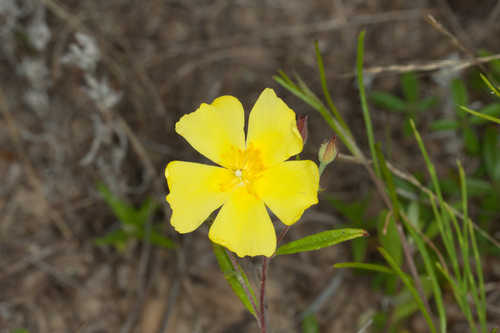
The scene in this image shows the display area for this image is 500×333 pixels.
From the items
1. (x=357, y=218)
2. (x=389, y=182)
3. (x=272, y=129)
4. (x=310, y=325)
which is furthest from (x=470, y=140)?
(x=272, y=129)

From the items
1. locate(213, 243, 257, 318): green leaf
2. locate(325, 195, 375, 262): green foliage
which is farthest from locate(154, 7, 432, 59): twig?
locate(213, 243, 257, 318): green leaf

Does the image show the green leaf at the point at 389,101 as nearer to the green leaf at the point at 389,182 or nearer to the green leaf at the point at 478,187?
the green leaf at the point at 478,187

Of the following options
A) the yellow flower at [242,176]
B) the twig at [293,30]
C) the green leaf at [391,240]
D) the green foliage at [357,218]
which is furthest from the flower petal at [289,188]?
the twig at [293,30]

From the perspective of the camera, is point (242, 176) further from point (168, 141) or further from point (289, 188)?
point (168, 141)

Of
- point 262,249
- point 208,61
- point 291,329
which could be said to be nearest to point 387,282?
point 291,329


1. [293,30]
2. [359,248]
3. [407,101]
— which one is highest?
[293,30]

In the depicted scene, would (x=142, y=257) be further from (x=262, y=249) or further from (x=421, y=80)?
(x=421, y=80)

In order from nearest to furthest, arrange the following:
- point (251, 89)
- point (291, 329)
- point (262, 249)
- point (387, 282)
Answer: point (262, 249) → point (387, 282) → point (291, 329) → point (251, 89)
